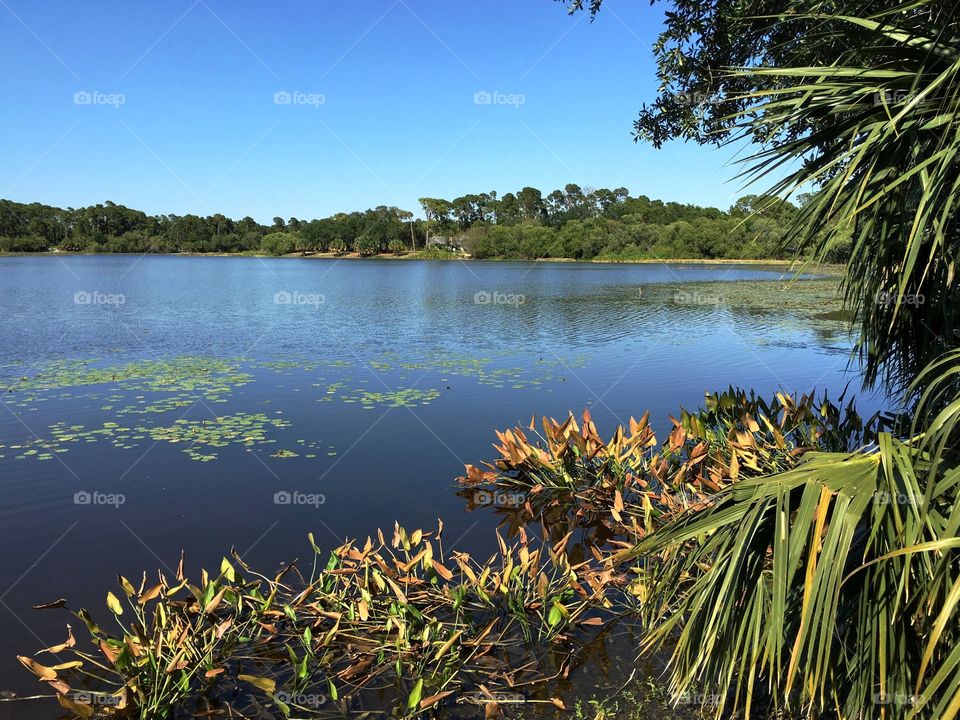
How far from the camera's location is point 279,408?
40.0 feet

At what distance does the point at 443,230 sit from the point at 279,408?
116641 millimetres

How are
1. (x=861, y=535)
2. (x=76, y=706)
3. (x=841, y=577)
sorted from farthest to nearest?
(x=76, y=706) < (x=861, y=535) < (x=841, y=577)

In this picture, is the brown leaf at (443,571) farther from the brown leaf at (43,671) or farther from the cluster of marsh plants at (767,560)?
the brown leaf at (43,671)

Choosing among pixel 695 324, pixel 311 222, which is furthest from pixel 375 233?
pixel 695 324

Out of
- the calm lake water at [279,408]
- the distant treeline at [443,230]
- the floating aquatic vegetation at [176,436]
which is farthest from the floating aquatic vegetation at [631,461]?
the distant treeline at [443,230]

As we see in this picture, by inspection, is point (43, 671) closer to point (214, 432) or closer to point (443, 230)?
point (214, 432)

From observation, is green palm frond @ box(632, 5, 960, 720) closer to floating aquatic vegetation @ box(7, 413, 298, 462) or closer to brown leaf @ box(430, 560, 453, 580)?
brown leaf @ box(430, 560, 453, 580)

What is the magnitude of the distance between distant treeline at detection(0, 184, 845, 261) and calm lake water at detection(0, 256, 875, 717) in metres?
72.1

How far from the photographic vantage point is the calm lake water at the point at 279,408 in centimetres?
692

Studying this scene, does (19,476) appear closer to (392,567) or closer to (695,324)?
(392,567)

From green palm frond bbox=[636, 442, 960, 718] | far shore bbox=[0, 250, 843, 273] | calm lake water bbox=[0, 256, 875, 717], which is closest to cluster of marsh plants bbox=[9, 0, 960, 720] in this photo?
green palm frond bbox=[636, 442, 960, 718]

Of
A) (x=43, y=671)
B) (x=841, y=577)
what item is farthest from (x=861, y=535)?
(x=43, y=671)

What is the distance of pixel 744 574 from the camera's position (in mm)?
2930

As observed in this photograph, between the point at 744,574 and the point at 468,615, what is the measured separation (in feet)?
9.24
